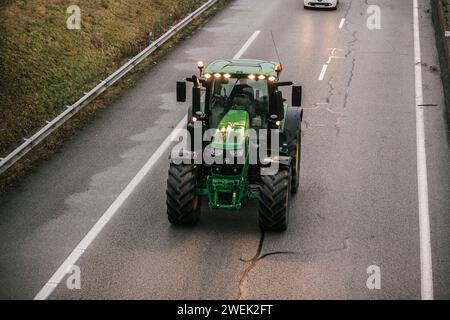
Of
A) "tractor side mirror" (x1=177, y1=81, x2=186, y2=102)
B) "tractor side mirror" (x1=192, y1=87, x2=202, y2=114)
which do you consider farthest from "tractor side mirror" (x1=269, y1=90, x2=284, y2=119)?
"tractor side mirror" (x1=177, y1=81, x2=186, y2=102)

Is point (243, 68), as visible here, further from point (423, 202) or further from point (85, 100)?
point (85, 100)

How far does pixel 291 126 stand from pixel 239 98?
1.61m

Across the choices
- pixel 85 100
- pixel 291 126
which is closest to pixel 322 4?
pixel 85 100

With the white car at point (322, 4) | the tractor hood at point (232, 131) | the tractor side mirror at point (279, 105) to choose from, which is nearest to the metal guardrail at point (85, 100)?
the tractor hood at point (232, 131)

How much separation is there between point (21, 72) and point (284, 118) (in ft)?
31.8

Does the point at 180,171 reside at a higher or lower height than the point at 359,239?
higher

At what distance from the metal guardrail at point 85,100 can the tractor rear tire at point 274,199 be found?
610 cm

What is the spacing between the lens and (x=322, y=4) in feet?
110

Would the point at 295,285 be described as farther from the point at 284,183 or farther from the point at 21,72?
the point at 21,72

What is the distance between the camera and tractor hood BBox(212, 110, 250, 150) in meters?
13.6
